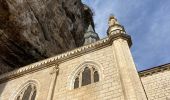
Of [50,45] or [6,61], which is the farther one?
[50,45]

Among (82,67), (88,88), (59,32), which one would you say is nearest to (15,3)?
(59,32)

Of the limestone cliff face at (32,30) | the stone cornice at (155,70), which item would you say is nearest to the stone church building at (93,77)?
the stone cornice at (155,70)

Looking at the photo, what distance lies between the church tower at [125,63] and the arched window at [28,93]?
17.6 feet

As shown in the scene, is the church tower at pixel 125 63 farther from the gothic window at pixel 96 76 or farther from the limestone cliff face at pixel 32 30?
the limestone cliff face at pixel 32 30

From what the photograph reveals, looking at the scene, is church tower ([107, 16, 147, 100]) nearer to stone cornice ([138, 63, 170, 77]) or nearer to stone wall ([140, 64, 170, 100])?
stone cornice ([138, 63, 170, 77])

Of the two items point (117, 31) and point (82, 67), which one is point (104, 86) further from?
point (117, 31)

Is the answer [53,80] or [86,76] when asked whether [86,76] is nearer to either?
[86,76]

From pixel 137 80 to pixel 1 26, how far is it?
40.2 ft

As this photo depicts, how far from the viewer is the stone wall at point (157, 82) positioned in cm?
1278

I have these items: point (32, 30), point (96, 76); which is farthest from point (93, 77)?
point (32, 30)

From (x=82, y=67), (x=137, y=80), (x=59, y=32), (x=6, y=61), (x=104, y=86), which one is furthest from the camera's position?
(x=59, y=32)

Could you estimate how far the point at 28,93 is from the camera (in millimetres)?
13406

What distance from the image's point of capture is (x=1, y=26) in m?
17.7

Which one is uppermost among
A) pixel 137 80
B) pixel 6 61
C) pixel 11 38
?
pixel 11 38
